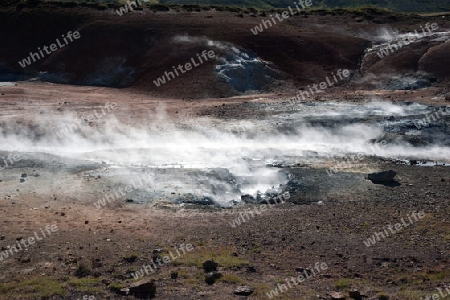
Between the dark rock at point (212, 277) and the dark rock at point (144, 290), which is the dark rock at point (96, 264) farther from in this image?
the dark rock at point (212, 277)

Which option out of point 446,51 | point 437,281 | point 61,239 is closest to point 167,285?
point 61,239

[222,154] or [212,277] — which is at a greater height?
[222,154]

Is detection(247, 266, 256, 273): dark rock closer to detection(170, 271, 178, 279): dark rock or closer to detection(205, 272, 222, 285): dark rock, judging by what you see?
detection(205, 272, 222, 285): dark rock

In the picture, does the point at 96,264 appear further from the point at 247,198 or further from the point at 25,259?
the point at 247,198

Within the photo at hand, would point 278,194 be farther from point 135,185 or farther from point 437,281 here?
point 437,281

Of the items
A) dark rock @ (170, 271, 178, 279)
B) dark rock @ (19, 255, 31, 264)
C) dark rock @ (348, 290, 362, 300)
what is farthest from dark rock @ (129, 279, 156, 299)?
dark rock @ (348, 290, 362, 300)

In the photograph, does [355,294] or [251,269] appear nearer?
[355,294]

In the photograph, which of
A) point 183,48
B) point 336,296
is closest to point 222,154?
point 336,296
